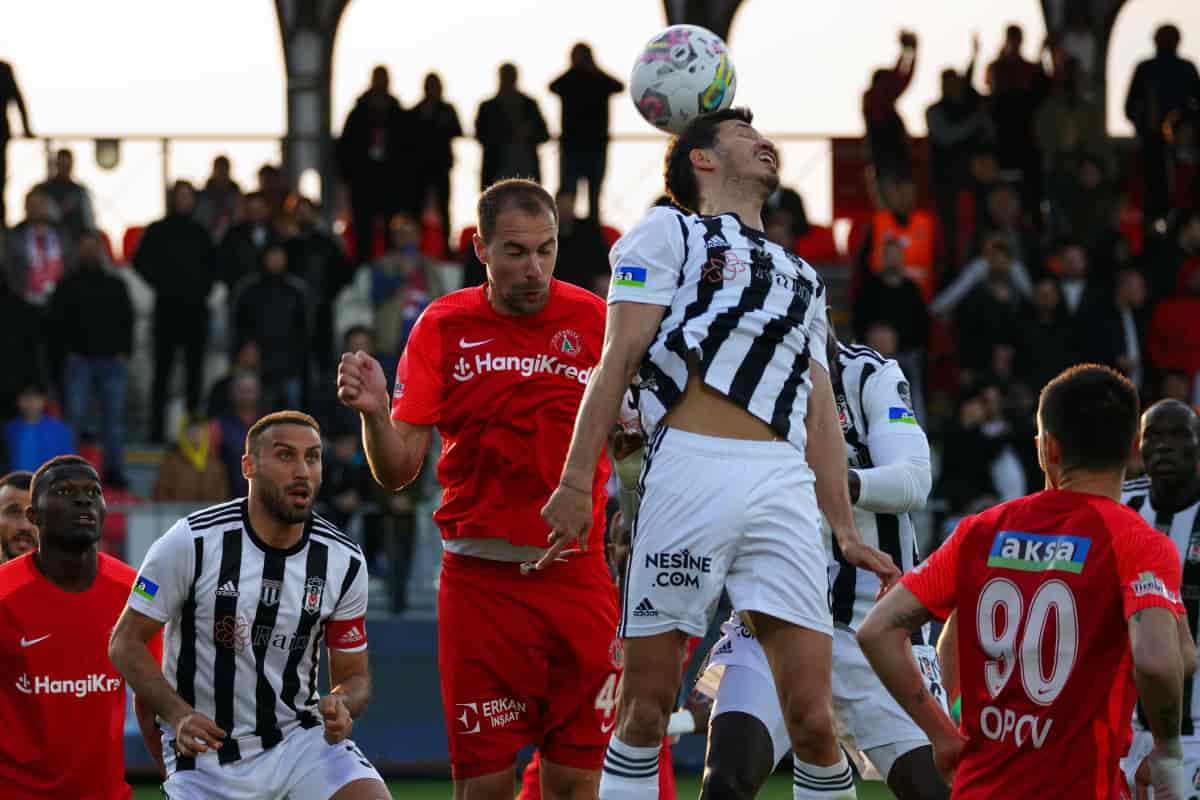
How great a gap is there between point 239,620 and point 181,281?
352 inches

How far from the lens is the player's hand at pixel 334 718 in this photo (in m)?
6.91

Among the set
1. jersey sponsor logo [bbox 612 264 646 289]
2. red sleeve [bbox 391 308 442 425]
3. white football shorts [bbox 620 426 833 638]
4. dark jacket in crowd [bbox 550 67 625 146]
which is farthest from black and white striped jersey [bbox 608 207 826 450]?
dark jacket in crowd [bbox 550 67 625 146]

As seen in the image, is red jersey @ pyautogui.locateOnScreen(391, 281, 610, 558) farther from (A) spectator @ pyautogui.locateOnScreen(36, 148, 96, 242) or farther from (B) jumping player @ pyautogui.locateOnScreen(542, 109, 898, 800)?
(A) spectator @ pyautogui.locateOnScreen(36, 148, 96, 242)

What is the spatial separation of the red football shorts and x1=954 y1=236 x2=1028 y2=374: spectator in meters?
8.74

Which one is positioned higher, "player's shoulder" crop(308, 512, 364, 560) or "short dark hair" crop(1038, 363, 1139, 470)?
"short dark hair" crop(1038, 363, 1139, 470)

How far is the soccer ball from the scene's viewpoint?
24.8ft

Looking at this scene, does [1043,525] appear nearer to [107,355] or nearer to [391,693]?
[391,693]

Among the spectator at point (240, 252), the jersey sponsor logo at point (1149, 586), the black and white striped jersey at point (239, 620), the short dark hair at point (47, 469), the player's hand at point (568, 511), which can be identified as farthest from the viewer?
the spectator at point (240, 252)

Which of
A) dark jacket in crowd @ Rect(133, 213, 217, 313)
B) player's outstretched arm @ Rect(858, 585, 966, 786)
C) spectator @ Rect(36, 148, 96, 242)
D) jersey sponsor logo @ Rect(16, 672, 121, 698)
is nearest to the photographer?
player's outstretched arm @ Rect(858, 585, 966, 786)

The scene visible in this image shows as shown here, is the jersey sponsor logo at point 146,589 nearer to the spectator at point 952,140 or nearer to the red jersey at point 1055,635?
the red jersey at point 1055,635

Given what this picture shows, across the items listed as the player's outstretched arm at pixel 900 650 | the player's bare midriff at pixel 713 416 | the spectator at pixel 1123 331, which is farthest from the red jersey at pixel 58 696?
the spectator at pixel 1123 331

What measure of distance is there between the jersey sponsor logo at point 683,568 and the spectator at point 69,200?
473 inches

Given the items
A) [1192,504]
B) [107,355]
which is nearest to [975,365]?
[107,355]

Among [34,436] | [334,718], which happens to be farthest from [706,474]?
[34,436]
